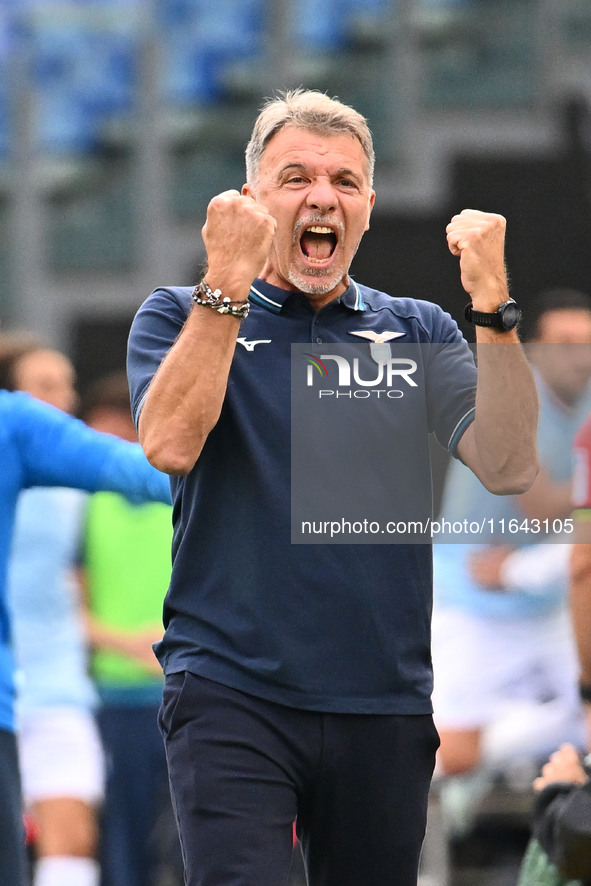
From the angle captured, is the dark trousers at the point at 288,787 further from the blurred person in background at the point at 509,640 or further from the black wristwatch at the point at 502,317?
the blurred person in background at the point at 509,640

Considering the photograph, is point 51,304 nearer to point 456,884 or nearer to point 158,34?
point 158,34

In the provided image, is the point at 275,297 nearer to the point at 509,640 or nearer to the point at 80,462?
the point at 80,462

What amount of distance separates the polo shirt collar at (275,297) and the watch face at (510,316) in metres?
0.31

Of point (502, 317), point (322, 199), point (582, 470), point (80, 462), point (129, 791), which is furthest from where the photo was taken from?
point (129, 791)

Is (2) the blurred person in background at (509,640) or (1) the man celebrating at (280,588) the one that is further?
(2) the blurred person in background at (509,640)

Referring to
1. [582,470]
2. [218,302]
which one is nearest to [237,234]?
[218,302]

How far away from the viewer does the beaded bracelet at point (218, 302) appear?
92.5 inches

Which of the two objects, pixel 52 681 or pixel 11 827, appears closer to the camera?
pixel 11 827

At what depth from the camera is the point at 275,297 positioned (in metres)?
2.60

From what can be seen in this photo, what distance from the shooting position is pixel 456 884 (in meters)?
5.08

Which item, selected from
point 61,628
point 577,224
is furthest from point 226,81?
point 61,628

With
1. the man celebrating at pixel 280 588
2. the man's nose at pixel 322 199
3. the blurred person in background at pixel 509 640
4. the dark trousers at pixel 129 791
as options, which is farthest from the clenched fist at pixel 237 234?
the dark trousers at pixel 129 791

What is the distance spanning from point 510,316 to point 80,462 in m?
1.00

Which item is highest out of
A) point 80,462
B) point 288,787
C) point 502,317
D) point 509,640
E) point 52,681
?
point 502,317
